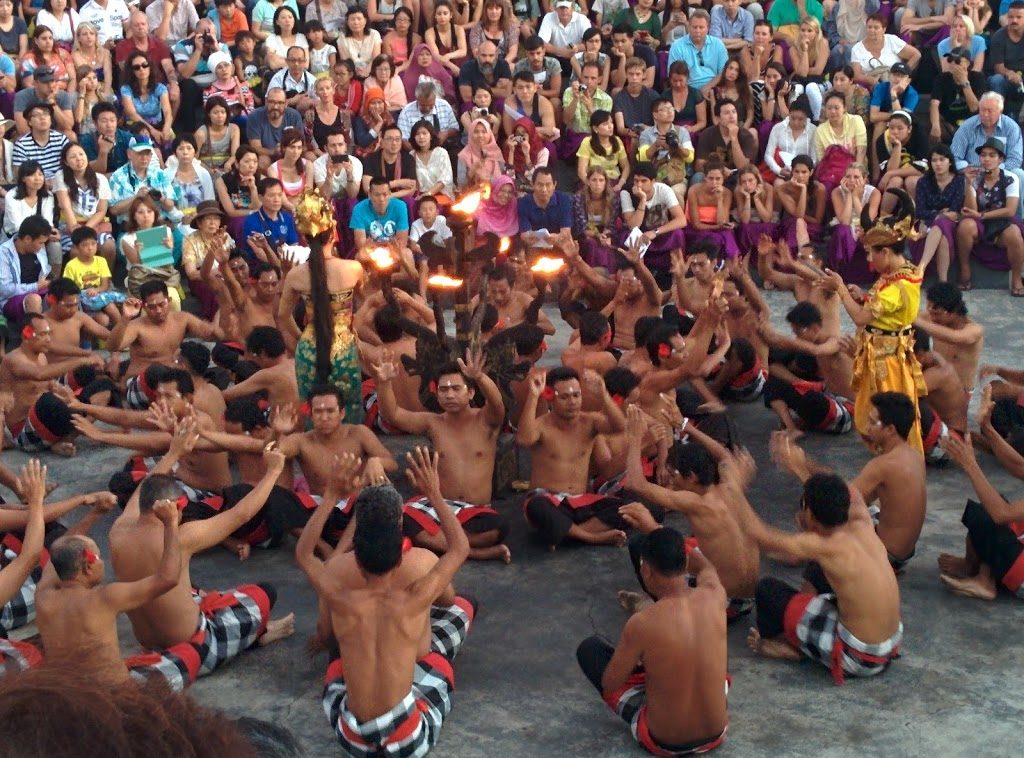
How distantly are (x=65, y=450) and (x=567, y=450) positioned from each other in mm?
3000

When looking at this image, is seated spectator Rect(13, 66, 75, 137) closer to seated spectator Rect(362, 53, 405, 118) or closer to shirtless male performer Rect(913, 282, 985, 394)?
seated spectator Rect(362, 53, 405, 118)

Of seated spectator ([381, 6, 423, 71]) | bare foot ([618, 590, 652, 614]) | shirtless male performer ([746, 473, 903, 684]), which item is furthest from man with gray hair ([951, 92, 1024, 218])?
shirtless male performer ([746, 473, 903, 684])

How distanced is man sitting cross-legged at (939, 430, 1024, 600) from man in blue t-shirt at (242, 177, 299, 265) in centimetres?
610

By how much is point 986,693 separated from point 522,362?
316cm

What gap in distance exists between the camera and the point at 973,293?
10703mm

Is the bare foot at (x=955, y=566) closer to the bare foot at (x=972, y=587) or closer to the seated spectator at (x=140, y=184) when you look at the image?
the bare foot at (x=972, y=587)

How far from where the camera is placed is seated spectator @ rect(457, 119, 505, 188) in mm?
11430

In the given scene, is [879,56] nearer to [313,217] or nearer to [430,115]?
[430,115]

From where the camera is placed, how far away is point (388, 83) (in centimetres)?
1203

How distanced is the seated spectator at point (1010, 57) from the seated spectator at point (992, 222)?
1346 mm

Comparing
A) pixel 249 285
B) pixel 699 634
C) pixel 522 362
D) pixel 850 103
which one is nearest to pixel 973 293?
pixel 850 103

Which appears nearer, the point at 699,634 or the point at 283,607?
the point at 699,634

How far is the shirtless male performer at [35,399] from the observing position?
8008mm

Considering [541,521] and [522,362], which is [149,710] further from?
[522,362]
